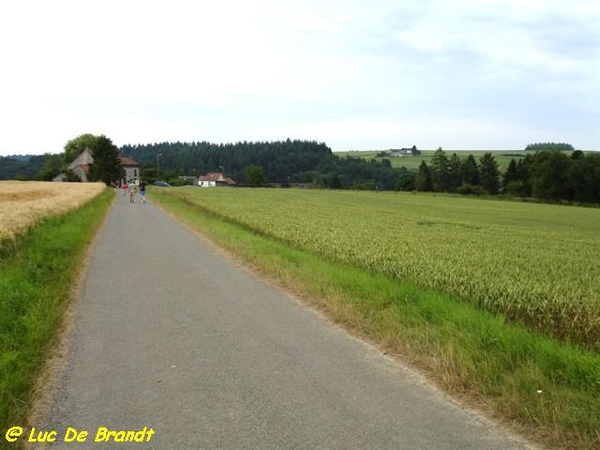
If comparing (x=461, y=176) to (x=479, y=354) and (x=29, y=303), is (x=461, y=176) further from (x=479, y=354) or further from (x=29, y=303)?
(x=29, y=303)

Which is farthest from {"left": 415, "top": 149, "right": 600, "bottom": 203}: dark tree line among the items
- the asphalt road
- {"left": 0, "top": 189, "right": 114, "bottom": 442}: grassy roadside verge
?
the asphalt road

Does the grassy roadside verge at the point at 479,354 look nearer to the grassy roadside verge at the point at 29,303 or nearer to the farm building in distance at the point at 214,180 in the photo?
the grassy roadside verge at the point at 29,303

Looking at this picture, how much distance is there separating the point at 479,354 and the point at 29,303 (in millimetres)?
6083

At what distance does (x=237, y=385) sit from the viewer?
4.80 metres

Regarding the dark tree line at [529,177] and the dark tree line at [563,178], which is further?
the dark tree line at [529,177]

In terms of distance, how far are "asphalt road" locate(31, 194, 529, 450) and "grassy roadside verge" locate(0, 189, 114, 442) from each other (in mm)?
264

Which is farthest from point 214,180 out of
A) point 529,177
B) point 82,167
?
point 529,177

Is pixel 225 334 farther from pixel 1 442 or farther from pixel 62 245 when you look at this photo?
pixel 62 245

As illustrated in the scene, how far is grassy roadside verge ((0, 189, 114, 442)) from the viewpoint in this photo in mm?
4480

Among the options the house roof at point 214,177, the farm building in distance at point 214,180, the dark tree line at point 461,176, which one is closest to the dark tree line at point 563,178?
the dark tree line at point 461,176

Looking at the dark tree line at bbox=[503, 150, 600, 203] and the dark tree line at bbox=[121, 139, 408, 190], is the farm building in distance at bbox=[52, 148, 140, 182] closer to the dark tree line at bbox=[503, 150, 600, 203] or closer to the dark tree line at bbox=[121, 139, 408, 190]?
the dark tree line at bbox=[121, 139, 408, 190]

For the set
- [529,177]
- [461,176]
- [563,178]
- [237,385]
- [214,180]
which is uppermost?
[461,176]

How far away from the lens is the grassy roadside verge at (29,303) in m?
4.48

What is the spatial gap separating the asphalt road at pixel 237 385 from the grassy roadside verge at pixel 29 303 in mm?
264
